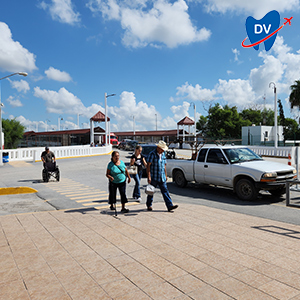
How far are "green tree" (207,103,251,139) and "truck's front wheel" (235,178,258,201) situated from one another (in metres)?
57.2

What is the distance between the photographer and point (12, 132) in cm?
8231

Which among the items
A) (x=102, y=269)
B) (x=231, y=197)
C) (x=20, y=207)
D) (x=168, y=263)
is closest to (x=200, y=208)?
(x=231, y=197)

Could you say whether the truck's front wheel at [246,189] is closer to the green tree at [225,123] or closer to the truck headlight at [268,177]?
the truck headlight at [268,177]

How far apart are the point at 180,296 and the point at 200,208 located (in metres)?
5.04

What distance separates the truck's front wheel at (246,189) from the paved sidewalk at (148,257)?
7.51 feet

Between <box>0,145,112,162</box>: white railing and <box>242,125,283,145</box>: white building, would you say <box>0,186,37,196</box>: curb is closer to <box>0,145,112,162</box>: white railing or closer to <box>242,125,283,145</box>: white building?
<box>0,145,112,162</box>: white railing

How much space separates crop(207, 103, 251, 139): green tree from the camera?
67.6m

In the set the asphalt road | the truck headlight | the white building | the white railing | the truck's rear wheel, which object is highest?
the white building

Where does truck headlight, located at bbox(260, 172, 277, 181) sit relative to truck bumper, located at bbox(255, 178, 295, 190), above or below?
above

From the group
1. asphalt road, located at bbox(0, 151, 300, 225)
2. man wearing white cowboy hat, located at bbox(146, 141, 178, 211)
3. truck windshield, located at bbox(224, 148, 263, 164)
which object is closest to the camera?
man wearing white cowboy hat, located at bbox(146, 141, 178, 211)

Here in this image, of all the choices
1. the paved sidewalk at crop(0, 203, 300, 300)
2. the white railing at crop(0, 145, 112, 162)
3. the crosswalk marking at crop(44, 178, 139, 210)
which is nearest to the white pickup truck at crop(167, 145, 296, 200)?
the paved sidewalk at crop(0, 203, 300, 300)

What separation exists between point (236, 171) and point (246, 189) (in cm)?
67

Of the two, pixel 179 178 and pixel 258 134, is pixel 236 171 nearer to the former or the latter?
pixel 179 178

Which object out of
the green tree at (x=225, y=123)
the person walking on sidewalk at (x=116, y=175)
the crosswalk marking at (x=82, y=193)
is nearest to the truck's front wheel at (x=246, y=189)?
the crosswalk marking at (x=82, y=193)
